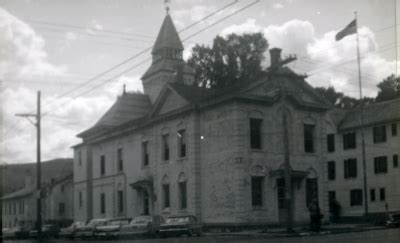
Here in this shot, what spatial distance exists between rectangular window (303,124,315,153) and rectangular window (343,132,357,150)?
46.7 feet

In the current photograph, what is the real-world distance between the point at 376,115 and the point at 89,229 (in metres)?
26.2

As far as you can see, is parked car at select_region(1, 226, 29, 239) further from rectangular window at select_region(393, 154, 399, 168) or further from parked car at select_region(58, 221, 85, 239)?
rectangular window at select_region(393, 154, 399, 168)

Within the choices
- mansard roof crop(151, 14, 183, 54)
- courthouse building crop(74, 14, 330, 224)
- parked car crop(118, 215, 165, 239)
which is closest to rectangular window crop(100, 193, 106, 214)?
courthouse building crop(74, 14, 330, 224)

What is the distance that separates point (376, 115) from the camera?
48188 millimetres

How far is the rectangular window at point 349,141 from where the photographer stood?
165 feet

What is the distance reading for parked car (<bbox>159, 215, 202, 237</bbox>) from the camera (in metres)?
29.4

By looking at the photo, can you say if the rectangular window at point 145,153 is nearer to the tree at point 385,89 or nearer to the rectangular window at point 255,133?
the rectangular window at point 255,133

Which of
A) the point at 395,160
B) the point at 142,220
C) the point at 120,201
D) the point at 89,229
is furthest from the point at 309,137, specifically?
the point at 120,201

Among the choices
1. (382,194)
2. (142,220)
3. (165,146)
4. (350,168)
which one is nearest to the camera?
(142,220)

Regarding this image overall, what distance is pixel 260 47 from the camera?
47688 mm

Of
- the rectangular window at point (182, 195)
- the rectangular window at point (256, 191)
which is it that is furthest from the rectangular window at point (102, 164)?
the rectangular window at point (256, 191)

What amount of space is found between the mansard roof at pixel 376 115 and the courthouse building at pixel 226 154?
570 millimetres

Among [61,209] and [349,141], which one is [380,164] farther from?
[61,209]

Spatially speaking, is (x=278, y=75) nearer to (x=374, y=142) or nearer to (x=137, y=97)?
(x=374, y=142)
